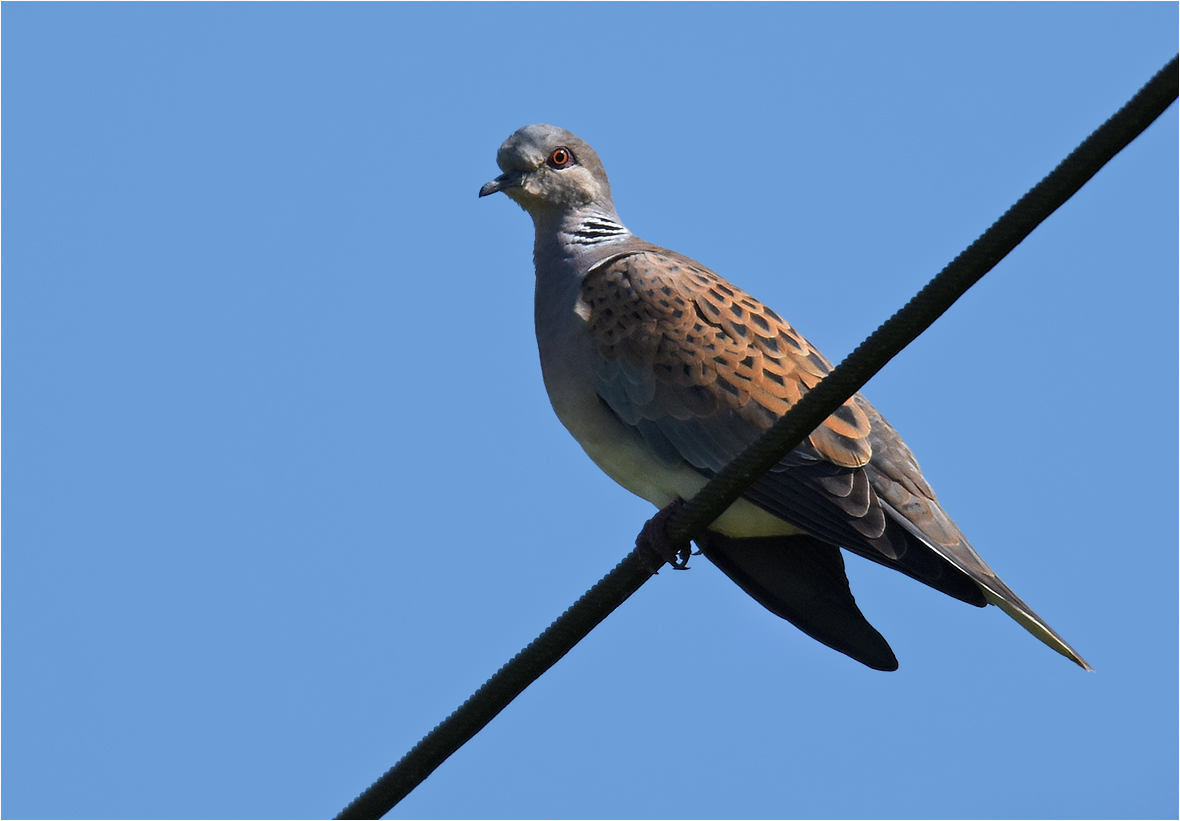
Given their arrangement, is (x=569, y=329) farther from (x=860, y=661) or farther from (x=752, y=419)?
(x=860, y=661)

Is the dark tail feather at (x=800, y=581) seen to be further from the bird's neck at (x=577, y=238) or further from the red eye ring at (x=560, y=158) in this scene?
the red eye ring at (x=560, y=158)

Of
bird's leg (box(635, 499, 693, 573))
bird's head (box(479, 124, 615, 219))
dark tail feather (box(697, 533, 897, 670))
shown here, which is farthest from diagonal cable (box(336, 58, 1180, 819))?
bird's head (box(479, 124, 615, 219))

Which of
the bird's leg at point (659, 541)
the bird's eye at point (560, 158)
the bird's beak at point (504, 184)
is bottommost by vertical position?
the bird's leg at point (659, 541)

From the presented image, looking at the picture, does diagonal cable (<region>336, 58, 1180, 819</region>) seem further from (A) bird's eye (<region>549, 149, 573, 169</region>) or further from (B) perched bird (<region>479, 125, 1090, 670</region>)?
(A) bird's eye (<region>549, 149, 573, 169</region>)

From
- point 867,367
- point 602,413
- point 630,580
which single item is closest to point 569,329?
point 602,413

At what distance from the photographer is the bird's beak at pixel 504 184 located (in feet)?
Result: 18.9

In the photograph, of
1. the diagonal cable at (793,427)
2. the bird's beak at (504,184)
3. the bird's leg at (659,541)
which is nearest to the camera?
the diagonal cable at (793,427)

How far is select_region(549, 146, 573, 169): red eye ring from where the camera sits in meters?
5.83

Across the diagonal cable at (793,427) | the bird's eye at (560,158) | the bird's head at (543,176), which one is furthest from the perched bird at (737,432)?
the diagonal cable at (793,427)

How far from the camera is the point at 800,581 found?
16.5 ft

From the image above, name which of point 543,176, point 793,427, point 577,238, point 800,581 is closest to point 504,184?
point 543,176

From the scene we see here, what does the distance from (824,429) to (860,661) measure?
2.56ft

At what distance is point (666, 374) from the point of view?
500cm

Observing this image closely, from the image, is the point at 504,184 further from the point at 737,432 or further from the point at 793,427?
the point at 793,427
